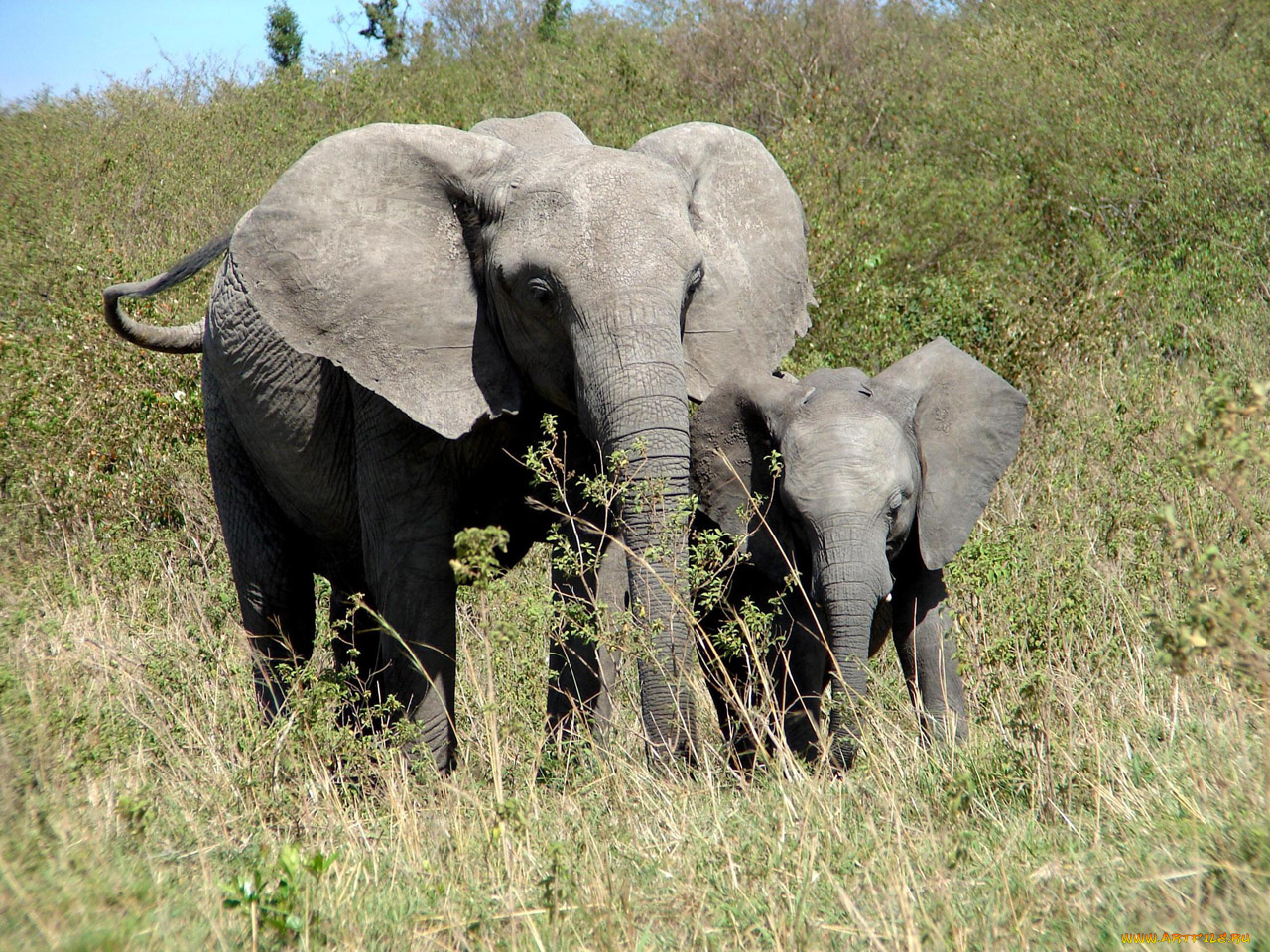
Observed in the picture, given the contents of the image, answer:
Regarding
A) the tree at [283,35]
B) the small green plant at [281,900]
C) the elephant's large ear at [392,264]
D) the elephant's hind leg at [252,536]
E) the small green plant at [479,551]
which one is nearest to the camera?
the small green plant at [281,900]

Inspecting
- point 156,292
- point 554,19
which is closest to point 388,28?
point 554,19

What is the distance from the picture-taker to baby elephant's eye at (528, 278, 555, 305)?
15.5 ft

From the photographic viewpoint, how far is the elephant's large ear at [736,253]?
5.20m

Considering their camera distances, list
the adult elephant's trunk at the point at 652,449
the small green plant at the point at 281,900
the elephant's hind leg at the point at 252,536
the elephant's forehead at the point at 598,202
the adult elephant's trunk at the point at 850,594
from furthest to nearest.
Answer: the elephant's hind leg at the point at 252,536 → the elephant's forehead at the point at 598,202 → the adult elephant's trunk at the point at 850,594 → the adult elephant's trunk at the point at 652,449 → the small green plant at the point at 281,900

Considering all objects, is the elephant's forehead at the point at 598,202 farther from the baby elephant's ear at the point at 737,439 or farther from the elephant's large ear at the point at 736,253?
the baby elephant's ear at the point at 737,439

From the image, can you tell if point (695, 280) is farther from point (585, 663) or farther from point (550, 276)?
point (585, 663)

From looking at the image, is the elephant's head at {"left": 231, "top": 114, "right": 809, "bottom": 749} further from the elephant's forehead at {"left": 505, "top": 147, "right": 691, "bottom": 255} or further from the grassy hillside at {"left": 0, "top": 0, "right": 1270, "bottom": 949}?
the grassy hillside at {"left": 0, "top": 0, "right": 1270, "bottom": 949}

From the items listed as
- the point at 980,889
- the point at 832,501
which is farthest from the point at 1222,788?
the point at 832,501

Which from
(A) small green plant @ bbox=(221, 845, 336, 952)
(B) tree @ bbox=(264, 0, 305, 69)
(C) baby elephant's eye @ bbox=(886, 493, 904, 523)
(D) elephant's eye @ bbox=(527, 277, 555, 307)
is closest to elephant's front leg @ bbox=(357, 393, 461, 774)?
(D) elephant's eye @ bbox=(527, 277, 555, 307)

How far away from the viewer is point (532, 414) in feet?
17.2

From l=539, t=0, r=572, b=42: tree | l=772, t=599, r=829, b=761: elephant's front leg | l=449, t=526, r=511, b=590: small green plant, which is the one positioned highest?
l=539, t=0, r=572, b=42: tree

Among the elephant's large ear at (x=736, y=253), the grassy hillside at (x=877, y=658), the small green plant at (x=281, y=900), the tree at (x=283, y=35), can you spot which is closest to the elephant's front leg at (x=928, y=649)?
the grassy hillside at (x=877, y=658)

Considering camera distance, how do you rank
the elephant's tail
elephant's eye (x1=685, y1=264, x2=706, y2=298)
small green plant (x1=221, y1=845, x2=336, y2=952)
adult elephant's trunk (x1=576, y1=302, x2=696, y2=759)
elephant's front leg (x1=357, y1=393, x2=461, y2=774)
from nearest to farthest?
1. small green plant (x1=221, y1=845, x2=336, y2=952)
2. adult elephant's trunk (x1=576, y1=302, x2=696, y2=759)
3. elephant's eye (x1=685, y1=264, x2=706, y2=298)
4. elephant's front leg (x1=357, y1=393, x2=461, y2=774)
5. the elephant's tail

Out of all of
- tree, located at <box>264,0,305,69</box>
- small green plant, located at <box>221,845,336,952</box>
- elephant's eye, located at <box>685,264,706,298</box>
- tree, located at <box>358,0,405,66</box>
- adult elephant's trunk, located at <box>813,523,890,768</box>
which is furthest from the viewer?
tree, located at <box>264,0,305,69</box>
